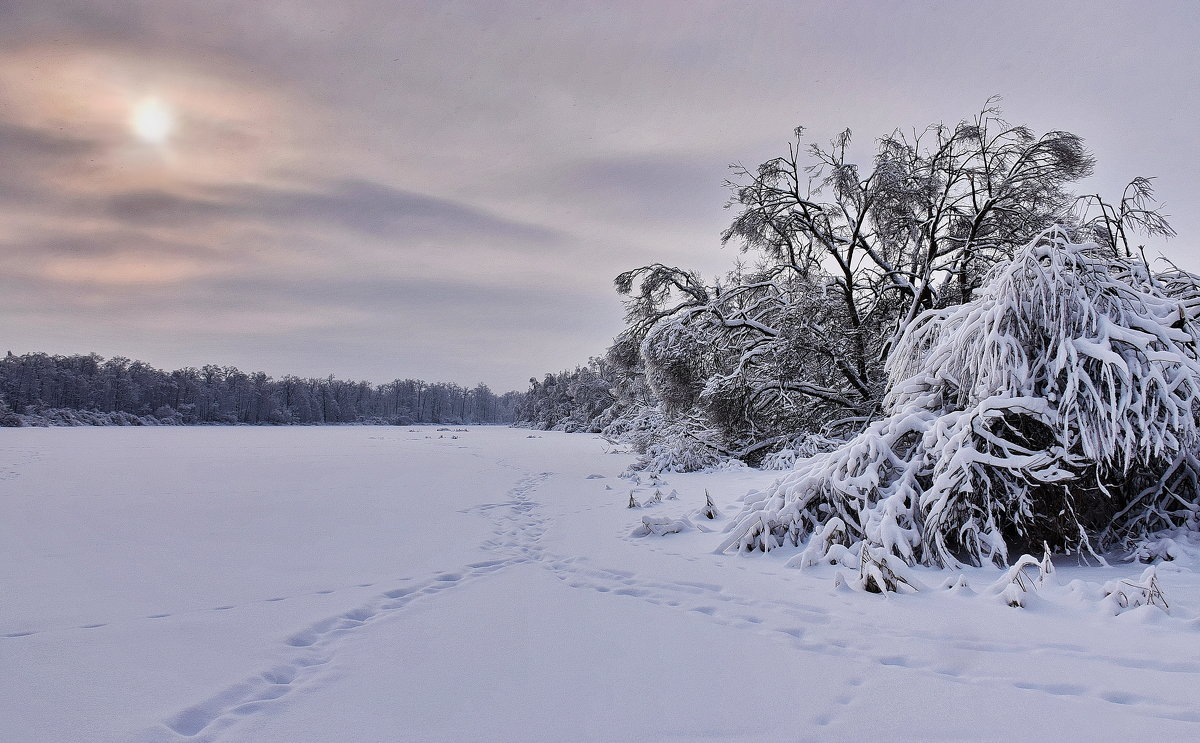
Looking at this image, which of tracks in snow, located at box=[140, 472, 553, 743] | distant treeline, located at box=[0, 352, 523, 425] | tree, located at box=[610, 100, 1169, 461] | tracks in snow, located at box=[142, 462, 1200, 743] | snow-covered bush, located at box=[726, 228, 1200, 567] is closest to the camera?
tracks in snow, located at box=[140, 472, 553, 743]

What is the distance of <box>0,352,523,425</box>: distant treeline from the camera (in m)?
63.1

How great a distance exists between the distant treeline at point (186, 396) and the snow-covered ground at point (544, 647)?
69560mm

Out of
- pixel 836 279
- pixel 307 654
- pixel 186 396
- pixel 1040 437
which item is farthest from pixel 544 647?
pixel 186 396

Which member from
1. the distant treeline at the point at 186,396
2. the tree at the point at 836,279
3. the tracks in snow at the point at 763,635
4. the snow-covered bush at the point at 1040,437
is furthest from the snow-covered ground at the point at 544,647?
the distant treeline at the point at 186,396

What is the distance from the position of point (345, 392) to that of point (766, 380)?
10336cm

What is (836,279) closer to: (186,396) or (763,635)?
(763,635)

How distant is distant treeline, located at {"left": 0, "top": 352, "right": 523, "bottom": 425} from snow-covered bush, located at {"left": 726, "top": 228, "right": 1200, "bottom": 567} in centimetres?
7287

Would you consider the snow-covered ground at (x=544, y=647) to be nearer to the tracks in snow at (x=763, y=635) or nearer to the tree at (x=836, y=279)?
the tracks in snow at (x=763, y=635)

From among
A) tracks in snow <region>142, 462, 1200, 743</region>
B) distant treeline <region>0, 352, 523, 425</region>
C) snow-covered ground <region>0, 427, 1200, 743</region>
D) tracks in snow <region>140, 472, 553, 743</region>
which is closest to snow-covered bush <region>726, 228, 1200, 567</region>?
snow-covered ground <region>0, 427, 1200, 743</region>

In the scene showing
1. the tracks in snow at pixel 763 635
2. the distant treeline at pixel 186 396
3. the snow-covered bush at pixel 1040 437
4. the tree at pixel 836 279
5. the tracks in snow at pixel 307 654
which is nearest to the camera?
the tracks in snow at pixel 307 654

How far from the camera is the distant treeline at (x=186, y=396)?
63062 mm

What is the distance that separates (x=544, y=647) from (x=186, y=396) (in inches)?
3767

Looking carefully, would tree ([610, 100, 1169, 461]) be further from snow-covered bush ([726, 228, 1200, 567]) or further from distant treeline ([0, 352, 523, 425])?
distant treeline ([0, 352, 523, 425])

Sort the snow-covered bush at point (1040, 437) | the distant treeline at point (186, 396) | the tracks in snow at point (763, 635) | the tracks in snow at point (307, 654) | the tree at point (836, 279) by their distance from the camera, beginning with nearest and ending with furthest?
1. the tracks in snow at point (307, 654)
2. the tracks in snow at point (763, 635)
3. the snow-covered bush at point (1040, 437)
4. the tree at point (836, 279)
5. the distant treeline at point (186, 396)
